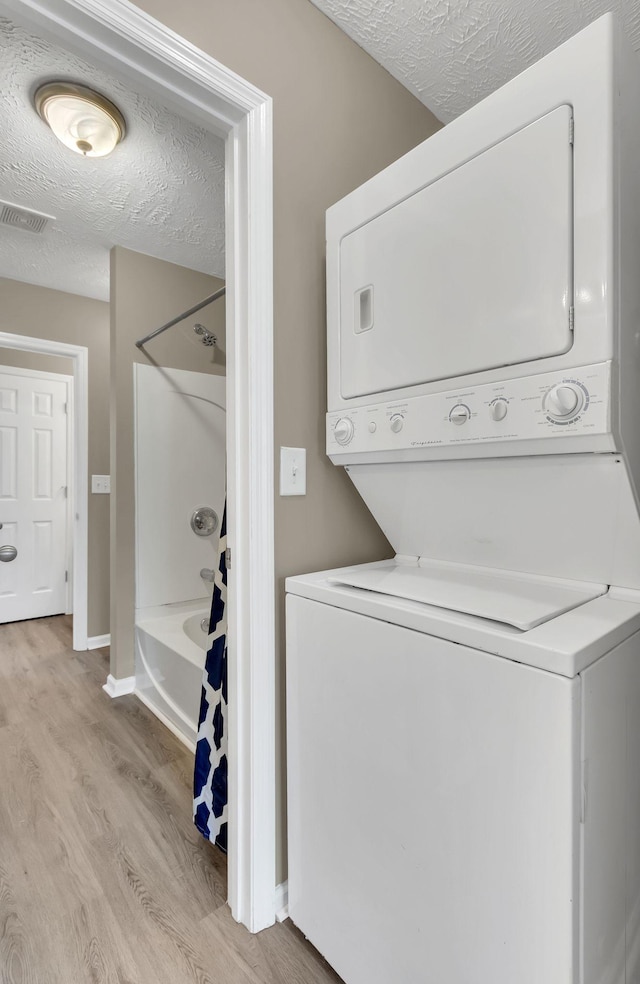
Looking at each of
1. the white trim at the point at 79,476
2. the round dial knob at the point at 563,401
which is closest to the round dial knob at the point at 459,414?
the round dial knob at the point at 563,401

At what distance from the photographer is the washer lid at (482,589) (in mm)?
813

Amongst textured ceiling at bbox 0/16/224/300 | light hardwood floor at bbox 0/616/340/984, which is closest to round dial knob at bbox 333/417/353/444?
light hardwood floor at bbox 0/616/340/984

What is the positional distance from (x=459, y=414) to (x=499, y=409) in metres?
0.09

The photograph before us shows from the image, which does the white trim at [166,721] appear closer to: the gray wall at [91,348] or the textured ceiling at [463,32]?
the gray wall at [91,348]

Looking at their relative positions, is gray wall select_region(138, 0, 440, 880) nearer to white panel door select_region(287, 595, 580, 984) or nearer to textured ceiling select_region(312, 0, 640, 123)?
textured ceiling select_region(312, 0, 640, 123)

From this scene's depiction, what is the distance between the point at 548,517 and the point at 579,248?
1.58ft

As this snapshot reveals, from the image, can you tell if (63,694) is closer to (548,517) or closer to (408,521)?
(408,521)

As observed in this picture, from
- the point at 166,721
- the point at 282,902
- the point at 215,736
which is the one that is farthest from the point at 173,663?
the point at 282,902

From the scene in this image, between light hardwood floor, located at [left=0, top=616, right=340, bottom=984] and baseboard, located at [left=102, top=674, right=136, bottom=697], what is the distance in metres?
0.17

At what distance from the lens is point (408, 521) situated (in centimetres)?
128

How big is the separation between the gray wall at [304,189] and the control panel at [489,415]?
0.18 meters

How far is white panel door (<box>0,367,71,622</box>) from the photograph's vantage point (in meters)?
3.87

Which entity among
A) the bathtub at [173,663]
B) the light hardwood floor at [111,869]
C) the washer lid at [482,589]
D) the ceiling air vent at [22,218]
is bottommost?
the light hardwood floor at [111,869]


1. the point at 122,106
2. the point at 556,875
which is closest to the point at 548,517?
the point at 556,875
